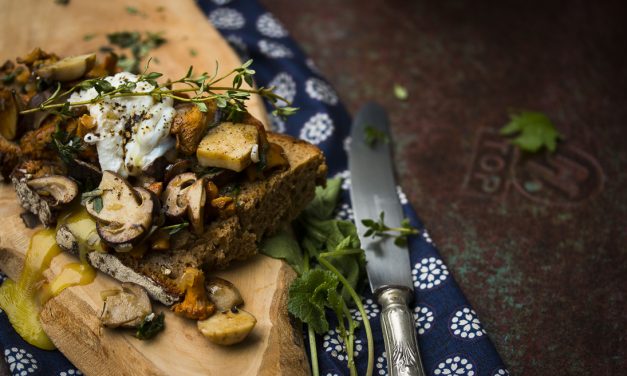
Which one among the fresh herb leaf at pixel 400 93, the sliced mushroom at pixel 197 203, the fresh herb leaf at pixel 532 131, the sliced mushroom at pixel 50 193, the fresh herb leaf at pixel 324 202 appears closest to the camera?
the sliced mushroom at pixel 197 203

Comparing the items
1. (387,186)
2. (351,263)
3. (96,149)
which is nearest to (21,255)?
(96,149)

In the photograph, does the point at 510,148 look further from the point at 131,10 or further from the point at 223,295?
the point at 131,10

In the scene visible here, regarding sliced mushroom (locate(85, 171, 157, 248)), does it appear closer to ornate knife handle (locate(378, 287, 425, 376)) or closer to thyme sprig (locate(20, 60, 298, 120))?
thyme sprig (locate(20, 60, 298, 120))

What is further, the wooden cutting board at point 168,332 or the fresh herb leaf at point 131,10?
the fresh herb leaf at point 131,10

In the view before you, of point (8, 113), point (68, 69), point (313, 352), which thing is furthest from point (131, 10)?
point (313, 352)

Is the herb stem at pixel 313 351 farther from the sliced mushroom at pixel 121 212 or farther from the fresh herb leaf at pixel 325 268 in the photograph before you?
the sliced mushroom at pixel 121 212

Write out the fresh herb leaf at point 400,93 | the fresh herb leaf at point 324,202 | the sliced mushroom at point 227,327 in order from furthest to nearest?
the fresh herb leaf at point 400,93
the fresh herb leaf at point 324,202
the sliced mushroom at point 227,327

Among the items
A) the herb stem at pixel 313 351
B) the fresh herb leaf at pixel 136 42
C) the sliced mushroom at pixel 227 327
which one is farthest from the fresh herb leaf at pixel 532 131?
the sliced mushroom at pixel 227 327
